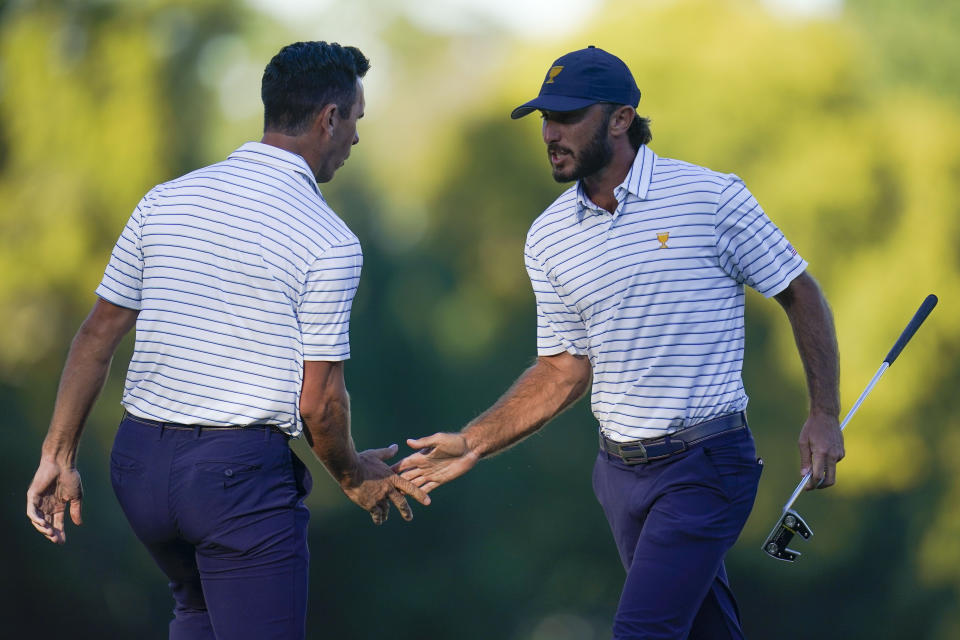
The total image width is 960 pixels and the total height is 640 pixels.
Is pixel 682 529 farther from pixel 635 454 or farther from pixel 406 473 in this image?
pixel 406 473

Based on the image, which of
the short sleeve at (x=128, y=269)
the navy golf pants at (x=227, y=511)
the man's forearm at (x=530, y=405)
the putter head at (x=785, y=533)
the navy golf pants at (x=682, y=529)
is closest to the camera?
the navy golf pants at (x=227, y=511)

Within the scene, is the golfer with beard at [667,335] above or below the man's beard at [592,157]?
below

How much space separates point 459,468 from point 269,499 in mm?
803

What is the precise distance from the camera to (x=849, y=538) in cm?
477

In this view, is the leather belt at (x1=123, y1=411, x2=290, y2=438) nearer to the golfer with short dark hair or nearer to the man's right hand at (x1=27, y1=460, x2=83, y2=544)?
the golfer with short dark hair

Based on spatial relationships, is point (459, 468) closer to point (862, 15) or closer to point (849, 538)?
point (849, 538)

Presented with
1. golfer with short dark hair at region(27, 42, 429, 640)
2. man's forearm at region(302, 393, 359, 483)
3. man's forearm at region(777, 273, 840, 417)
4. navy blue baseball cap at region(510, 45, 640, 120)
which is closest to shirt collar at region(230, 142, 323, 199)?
golfer with short dark hair at region(27, 42, 429, 640)

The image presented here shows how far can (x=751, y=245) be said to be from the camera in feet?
9.34

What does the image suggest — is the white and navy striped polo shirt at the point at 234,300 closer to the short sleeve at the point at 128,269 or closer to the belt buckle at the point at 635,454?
the short sleeve at the point at 128,269

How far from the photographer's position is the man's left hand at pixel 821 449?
2801 millimetres

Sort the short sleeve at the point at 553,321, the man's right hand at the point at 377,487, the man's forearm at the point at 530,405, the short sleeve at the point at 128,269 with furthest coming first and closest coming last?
1. the man's forearm at the point at 530,405
2. the short sleeve at the point at 553,321
3. the man's right hand at the point at 377,487
4. the short sleeve at the point at 128,269

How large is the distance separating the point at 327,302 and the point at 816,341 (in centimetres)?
126

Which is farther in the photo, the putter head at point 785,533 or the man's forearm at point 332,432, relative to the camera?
the putter head at point 785,533

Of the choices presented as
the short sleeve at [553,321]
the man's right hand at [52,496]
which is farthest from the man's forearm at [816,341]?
the man's right hand at [52,496]
